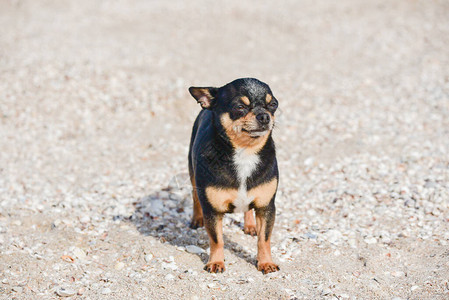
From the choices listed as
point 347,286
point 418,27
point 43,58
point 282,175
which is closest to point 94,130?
point 43,58

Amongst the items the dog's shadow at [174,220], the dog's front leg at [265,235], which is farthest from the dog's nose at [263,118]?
the dog's shadow at [174,220]

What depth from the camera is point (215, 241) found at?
501 centimetres

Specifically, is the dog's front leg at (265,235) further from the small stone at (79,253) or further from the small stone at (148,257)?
the small stone at (79,253)

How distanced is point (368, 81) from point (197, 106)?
3.91 meters

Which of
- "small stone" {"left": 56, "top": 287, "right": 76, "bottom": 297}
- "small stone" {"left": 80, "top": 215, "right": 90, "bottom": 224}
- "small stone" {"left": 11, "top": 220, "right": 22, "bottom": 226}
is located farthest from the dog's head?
"small stone" {"left": 11, "top": 220, "right": 22, "bottom": 226}

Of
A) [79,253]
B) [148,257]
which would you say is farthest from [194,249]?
[79,253]

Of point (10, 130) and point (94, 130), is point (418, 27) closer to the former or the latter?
point (94, 130)

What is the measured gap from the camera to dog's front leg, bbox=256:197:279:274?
4.92 metres

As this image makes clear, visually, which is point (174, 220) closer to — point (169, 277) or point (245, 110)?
point (169, 277)

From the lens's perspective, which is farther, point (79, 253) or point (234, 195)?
point (79, 253)

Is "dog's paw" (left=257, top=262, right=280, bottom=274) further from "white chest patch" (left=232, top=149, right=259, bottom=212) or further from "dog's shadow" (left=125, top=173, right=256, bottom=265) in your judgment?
"white chest patch" (left=232, top=149, right=259, bottom=212)

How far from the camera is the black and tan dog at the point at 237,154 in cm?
453

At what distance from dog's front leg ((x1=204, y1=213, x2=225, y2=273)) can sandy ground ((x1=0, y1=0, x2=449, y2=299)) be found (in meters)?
0.15

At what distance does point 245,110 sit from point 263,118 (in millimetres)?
226
